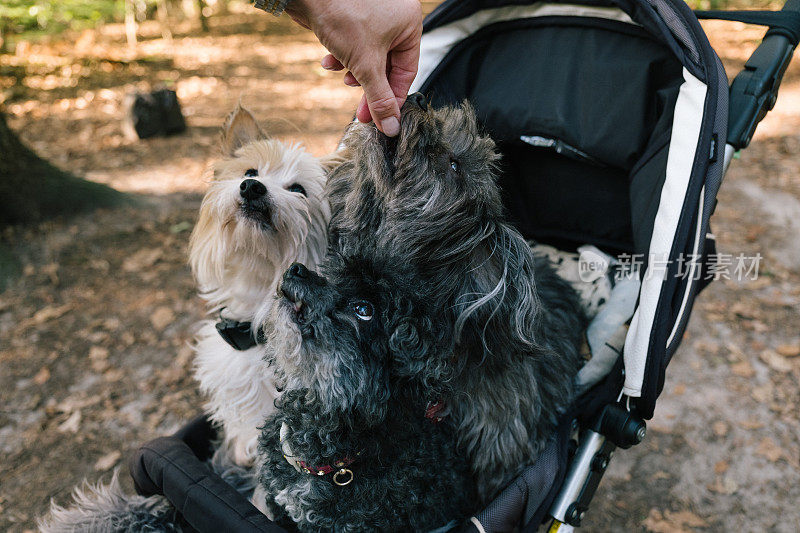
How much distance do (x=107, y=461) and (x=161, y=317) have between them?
4.11 ft

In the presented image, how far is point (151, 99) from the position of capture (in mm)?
6422

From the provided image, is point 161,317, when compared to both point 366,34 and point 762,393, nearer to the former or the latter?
point 366,34

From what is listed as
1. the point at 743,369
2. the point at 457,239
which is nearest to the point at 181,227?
the point at 457,239

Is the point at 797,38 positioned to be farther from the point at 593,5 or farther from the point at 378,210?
the point at 378,210

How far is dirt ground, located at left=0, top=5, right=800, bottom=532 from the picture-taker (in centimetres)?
307

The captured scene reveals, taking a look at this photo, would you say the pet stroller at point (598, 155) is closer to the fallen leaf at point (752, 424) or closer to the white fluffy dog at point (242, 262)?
the white fluffy dog at point (242, 262)

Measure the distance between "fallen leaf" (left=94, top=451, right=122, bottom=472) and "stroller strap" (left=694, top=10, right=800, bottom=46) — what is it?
3.78 metres

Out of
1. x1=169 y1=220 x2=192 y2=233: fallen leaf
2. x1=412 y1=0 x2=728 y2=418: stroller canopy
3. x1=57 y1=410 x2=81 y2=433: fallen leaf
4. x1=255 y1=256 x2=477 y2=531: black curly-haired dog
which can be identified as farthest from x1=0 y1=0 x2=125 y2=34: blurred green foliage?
x1=255 y1=256 x2=477 y2=531: black curly-haired dog

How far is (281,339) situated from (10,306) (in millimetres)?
3472

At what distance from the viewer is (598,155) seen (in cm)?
261

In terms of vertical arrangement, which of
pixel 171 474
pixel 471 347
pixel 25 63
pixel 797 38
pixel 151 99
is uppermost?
pixel 797 38

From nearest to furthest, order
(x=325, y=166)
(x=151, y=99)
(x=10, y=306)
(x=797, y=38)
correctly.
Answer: (x=797, y=38)
(x=325, y=166)
(x=10, y=306)
(x=151, y=99)

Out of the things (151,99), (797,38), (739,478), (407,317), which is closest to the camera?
(407,317)

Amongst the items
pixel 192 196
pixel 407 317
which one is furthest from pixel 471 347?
pixel 192 196
